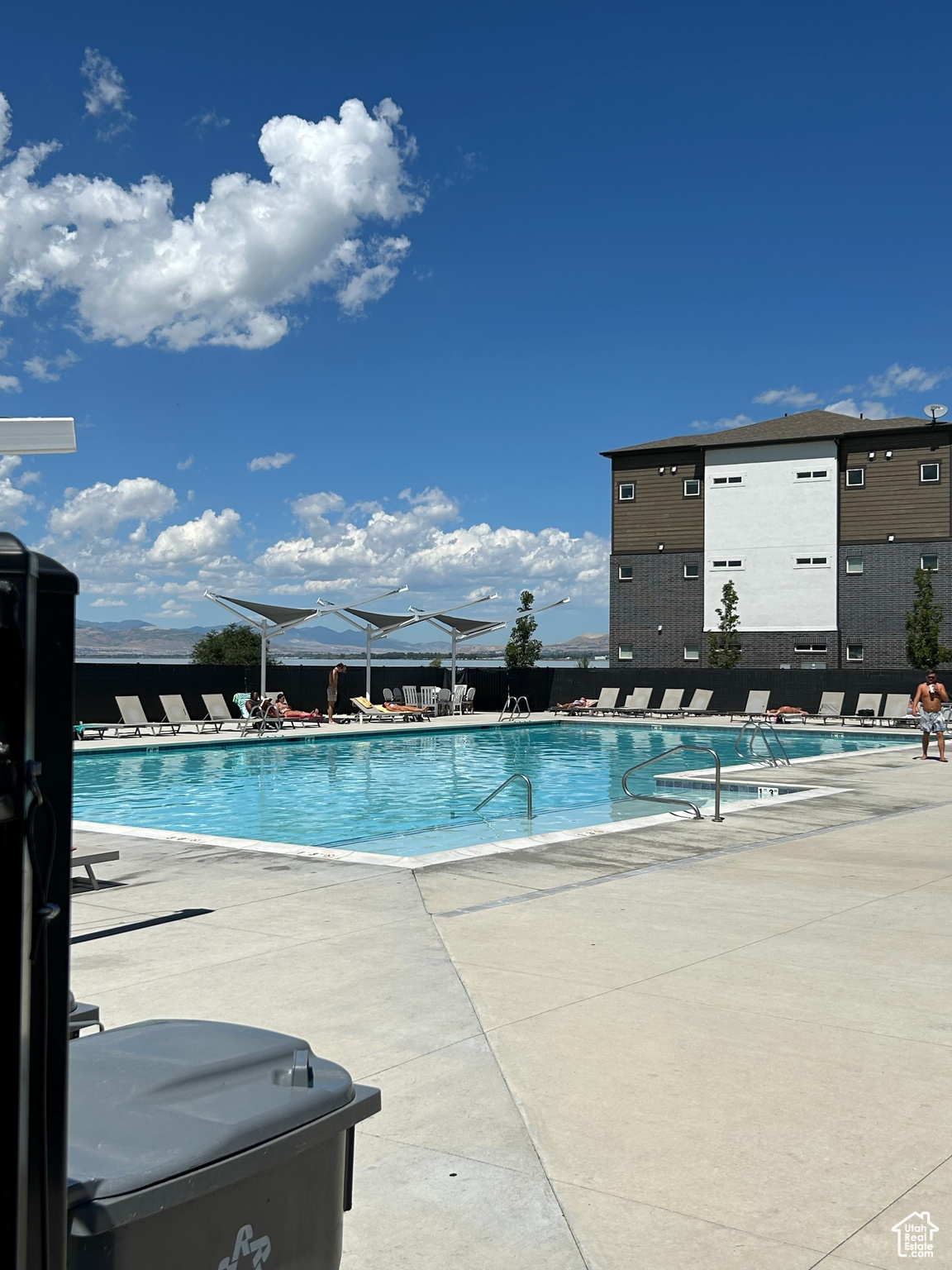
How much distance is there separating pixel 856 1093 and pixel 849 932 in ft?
9.07

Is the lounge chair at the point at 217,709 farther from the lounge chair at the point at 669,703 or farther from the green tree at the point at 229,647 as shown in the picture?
the green tree at the point at 229,647

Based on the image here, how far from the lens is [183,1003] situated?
5.20 metres

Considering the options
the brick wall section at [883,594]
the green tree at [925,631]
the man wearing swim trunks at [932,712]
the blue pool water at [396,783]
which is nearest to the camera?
the blue pool water at [396,783]

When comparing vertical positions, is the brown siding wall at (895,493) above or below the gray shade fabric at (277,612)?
above

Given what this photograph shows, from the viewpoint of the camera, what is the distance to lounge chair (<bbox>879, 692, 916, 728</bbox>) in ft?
99.9

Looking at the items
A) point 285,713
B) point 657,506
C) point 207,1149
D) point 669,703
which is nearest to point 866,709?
point 669,703

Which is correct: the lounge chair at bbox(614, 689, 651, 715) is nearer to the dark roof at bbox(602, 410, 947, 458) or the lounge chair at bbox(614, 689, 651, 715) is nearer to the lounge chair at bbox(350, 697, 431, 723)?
the lounge chair at bbox(350, 697, 431, 723)

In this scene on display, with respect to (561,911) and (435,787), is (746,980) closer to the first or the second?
(561,911)

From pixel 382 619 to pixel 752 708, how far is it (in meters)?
11.6

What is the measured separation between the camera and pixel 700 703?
3462 centimetres

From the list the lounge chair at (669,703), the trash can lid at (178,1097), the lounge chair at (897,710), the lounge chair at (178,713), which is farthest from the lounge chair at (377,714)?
the trash can lid at (178,1097)

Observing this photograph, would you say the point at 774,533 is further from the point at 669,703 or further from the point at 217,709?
the point at 217,709

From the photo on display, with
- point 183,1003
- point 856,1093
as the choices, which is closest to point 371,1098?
point 856,1093

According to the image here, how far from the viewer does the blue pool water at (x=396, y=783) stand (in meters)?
13.6
